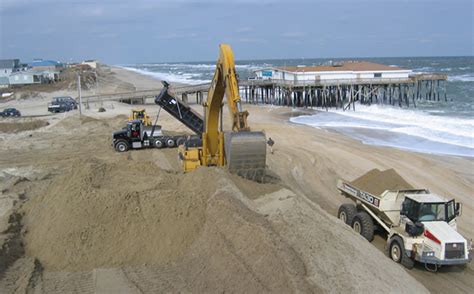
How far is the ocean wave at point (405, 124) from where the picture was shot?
32.1m

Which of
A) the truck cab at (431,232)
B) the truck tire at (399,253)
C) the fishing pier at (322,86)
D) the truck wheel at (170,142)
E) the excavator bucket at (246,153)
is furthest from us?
the fishing pier at (322,86)

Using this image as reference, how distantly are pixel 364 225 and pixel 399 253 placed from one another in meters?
1.53

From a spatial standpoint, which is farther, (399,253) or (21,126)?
(21,126)

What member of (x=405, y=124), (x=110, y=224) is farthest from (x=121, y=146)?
(x=405, y=124)

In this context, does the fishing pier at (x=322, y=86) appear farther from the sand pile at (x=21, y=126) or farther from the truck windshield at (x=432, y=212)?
the truck windshield at (x=432, y=212)

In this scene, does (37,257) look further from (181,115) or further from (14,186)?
(181,115)

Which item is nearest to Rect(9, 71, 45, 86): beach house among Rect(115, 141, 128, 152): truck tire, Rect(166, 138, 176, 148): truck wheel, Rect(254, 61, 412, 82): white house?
Rect(254, 61, 412, 82): white house

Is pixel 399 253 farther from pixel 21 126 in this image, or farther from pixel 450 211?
pixel 21 126

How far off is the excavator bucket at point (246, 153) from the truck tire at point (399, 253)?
13.9ft

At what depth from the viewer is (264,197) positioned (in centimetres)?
1400

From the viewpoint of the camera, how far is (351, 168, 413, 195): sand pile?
14.1 m

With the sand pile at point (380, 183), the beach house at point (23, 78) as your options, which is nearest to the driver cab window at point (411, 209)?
the sand pile at point (380, 183)

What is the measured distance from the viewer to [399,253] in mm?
12023

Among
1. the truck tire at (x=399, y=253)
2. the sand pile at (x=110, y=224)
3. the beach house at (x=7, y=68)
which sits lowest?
the truck tire at (x=399, y=253)
